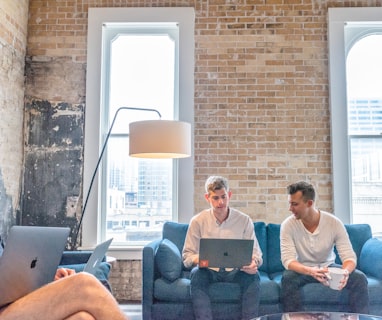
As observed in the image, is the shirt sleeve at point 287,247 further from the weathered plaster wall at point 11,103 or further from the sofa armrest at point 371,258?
the weathered plaster wall at point 11,103

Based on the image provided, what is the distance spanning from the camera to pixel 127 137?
4324mm

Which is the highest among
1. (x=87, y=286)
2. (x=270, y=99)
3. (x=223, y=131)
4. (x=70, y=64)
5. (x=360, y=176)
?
(x=70, y=64)

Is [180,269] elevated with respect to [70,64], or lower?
lower

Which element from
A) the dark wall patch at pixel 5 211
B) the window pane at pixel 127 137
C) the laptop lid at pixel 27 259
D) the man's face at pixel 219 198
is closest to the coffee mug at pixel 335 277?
the man's face at pixel 219 198

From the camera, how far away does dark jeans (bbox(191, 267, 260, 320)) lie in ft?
9.01

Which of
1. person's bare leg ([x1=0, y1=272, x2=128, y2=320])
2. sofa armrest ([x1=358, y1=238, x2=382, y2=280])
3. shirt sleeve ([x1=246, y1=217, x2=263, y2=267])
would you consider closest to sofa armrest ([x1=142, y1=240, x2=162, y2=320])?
shirt sleeve ([x1=246, y1=217, x2=263, y2=267])

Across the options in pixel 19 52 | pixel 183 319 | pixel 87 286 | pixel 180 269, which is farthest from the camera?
pixel 19 52

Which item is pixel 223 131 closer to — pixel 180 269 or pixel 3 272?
pixel 180 269

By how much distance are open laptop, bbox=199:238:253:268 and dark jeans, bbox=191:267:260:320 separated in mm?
151

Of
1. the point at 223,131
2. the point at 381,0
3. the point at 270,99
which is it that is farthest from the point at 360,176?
the point at 381,0

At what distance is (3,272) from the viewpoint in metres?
1.68

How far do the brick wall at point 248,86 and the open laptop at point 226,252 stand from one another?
1387 mm

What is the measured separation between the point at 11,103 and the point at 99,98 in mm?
866

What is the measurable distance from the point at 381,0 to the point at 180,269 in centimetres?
353
